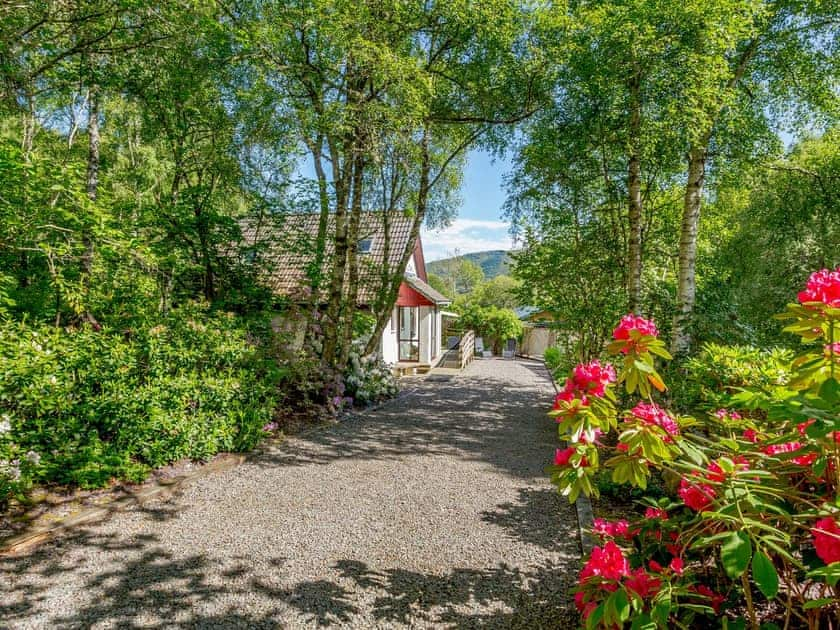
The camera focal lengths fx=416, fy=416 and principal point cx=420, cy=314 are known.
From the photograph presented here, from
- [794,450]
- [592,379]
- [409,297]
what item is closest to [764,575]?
[794,450]

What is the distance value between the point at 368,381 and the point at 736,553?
8.36 meters

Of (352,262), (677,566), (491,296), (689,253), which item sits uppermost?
(491,296)

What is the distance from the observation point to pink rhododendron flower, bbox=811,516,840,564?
4.40 feet

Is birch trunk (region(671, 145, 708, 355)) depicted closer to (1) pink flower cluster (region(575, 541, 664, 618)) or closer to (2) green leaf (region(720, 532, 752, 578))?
(1) pink flower cluster (region(575, 541, 664, 618))

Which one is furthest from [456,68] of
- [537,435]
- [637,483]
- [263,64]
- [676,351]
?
[637,483]

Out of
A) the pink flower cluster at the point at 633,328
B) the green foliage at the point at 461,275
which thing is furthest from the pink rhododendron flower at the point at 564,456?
the green foliage at the point at 461,275

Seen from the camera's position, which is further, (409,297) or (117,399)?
(409,297)

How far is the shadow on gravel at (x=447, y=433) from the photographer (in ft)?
19.2

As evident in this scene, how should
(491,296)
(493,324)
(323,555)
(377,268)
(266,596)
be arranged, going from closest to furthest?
(266,596), (323,555), (377,268), (493,324), (491,296)

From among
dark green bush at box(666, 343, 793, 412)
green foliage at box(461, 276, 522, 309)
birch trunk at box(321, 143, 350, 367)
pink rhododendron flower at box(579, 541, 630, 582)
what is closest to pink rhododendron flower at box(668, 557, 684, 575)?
pink rhododendron flower at box(579, 541, 630, 582)

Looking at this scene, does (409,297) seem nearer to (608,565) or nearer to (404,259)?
(404,259)

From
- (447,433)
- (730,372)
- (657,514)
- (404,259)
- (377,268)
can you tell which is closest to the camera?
(657,514)

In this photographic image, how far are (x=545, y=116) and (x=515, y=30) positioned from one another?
160 cm

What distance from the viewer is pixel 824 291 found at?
151 centimetres
